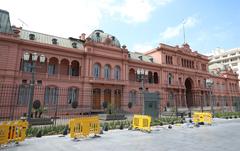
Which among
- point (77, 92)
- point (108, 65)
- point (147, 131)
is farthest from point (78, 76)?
point (147, 131)

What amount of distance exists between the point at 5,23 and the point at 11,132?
22.3 metres

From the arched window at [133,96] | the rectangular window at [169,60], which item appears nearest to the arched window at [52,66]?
the arched window at [133,96]

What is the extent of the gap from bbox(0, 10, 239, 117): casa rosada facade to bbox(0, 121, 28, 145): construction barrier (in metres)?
10.2

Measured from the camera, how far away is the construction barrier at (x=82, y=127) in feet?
27.6

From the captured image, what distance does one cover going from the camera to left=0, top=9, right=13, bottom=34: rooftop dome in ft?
74.8

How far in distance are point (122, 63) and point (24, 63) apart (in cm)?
1632

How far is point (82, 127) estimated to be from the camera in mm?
8734

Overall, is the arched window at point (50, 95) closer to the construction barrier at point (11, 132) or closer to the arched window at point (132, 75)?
the arched window at point (132, 75)

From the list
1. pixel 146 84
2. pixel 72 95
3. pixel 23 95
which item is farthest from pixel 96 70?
pixel 23 95

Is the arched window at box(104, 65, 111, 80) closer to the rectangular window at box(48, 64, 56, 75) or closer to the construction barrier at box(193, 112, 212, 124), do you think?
the rectangular window at box(48, 64, 56, 75)

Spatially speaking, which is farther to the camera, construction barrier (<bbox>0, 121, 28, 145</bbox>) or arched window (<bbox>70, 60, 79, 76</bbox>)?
arched window (<bbox>70, 60, 79, 76</bbox>)

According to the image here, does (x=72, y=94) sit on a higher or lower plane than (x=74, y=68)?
lower

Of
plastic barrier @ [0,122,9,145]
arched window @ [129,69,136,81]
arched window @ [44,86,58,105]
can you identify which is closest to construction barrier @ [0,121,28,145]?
plastic barrier @ [0,122,9,145]

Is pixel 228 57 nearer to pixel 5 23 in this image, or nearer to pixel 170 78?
pixel 170 78
